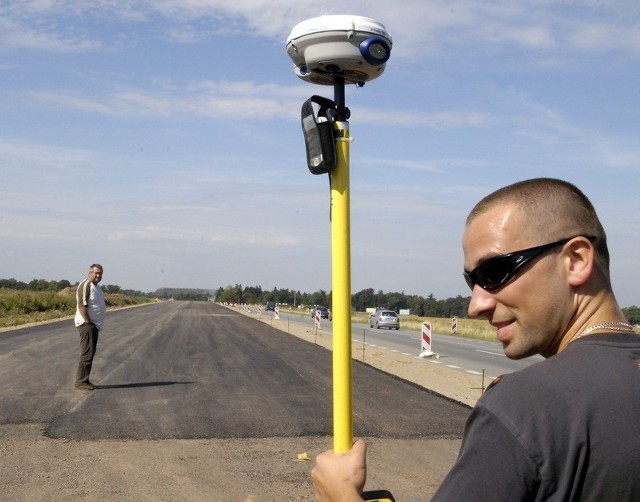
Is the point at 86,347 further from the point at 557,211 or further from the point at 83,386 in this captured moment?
the point at 557,211

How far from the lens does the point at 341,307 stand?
9.62 feet

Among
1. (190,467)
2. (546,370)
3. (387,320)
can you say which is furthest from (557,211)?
(387,320)

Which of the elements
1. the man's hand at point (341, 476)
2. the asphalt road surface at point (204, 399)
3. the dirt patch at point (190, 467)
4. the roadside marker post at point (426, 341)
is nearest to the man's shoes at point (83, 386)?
the asphalt road surface at point (204, 399)

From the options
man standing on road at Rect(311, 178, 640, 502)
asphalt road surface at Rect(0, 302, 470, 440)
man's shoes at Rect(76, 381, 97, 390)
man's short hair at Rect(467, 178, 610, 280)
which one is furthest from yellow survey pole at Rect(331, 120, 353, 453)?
man's shoes at Rect(76, 381, 97, 390)

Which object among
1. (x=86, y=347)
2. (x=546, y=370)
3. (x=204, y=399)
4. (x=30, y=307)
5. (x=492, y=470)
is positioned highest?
(x=30, y=307)

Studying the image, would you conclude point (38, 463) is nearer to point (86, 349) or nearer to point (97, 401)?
point (97, 401)

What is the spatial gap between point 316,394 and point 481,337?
33412 millimetres

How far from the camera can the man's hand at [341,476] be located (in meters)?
2.27

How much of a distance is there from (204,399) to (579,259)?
1118 cm

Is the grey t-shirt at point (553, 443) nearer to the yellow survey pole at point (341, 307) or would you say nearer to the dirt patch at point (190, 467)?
the yellow survey pole at point (341, 307)

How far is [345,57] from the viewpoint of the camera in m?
3.21

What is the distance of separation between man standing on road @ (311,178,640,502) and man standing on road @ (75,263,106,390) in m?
11.8

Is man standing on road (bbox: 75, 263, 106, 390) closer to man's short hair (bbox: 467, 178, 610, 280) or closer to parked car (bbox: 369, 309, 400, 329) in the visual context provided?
man's short hair (bbox: 467, 178, 610, 280)

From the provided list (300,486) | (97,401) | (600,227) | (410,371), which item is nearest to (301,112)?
(600,227)
